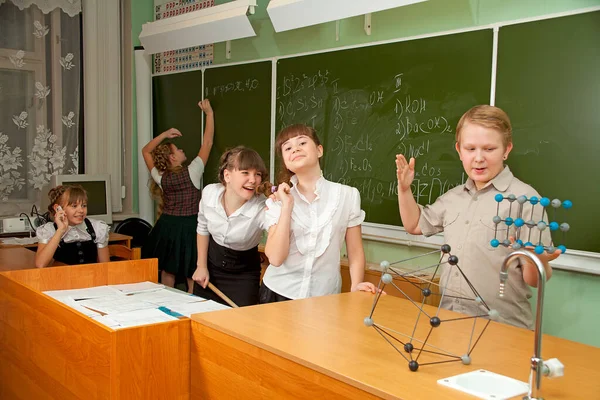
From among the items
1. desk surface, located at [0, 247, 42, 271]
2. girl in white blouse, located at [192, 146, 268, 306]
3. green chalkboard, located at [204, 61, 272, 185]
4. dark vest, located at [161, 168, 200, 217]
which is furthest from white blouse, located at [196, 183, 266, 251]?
dark vest, located at [161, 168, 200, 217]

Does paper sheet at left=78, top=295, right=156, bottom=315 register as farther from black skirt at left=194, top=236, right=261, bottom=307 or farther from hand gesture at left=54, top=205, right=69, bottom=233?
hand gesture at left=54, top=205, right=69, bottom=233

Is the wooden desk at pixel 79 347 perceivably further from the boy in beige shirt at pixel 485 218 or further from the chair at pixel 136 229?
the chair at pixel 136 229

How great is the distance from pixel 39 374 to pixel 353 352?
1.44 m

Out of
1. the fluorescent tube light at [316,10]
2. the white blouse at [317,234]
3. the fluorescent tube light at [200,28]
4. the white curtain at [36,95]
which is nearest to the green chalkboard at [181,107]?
the fluorescent tube light at [200,28]

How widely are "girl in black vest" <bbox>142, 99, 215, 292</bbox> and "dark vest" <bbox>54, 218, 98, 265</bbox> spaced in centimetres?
95

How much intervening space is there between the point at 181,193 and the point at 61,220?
146 centimetres

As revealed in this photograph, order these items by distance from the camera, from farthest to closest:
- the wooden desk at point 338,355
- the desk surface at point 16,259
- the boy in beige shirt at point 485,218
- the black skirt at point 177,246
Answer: the black skirt at point 177,246 < the desk surface at point 16,259 < the boy in beige shirt at point 485,218 < the wooden desk at point 338,355

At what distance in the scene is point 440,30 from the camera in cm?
354

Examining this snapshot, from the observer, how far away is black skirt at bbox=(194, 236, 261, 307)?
9.87 feet

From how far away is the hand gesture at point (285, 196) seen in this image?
2.32 metres

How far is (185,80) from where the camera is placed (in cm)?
547

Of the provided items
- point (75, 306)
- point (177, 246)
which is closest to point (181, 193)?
point (177, 246)

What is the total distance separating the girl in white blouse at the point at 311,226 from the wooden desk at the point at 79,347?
0.62m

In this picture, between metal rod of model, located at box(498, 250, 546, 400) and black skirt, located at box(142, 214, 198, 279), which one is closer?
metal rod of model, located at box(498, 250, 546, 400)
